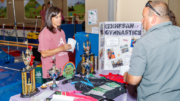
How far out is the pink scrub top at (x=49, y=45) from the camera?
202cm

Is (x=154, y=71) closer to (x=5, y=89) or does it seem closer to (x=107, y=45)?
(x=107, y=45)

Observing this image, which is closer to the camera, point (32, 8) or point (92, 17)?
point (92, 17)

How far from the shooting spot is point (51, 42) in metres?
2.09

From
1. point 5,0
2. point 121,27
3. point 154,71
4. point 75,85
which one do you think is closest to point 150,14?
point 154,71

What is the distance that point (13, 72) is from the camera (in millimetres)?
3793

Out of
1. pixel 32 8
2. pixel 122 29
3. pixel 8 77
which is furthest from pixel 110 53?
pixel 32 8

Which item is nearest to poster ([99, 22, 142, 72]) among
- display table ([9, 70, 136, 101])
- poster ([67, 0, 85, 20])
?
display table ([9, 70, 136, 101])

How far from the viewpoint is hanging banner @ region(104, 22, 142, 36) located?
222cm

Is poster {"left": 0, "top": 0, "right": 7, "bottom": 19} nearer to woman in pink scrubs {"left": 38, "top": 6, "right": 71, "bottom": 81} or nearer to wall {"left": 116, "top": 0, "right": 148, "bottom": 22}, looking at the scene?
wall {"left": 116, "top": 0, "right": 148, "bottom": 22}

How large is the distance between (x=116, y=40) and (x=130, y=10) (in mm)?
849

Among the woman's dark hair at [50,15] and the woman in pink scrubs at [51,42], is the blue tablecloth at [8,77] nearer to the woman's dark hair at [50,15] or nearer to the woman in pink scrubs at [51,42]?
the woman in pink scrubs at [51,42]

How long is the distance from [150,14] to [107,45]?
1.16 meters

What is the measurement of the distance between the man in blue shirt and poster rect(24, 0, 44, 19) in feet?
34.8

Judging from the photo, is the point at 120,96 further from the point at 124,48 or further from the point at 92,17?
the point at 92,17
